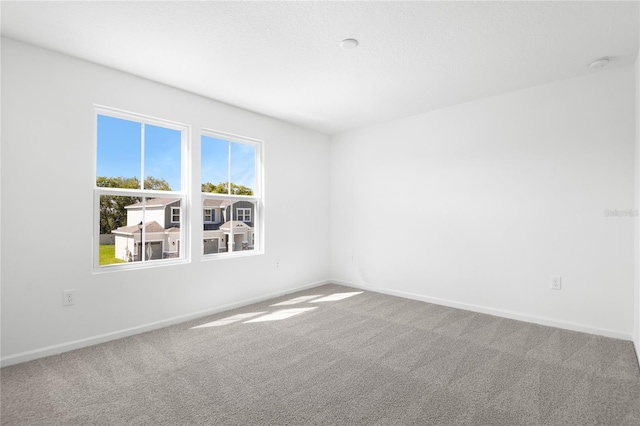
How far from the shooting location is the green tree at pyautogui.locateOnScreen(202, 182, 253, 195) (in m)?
3.80

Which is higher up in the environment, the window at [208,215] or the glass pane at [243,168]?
the glass pane at [243,168]

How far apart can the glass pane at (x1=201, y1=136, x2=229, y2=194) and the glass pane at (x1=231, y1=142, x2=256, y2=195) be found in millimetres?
107

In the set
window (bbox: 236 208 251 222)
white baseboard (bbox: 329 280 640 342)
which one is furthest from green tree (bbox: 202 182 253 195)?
white baseboard (bbox: 329 280 640 342)

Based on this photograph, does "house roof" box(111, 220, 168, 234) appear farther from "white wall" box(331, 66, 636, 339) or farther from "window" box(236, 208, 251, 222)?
"white wall" box(331, 66, 636, 339)

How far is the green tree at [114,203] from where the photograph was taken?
9.75 feet

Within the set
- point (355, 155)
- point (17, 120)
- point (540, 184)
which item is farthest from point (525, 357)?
point (17, 120)

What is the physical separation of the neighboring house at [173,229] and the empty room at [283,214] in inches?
0.9

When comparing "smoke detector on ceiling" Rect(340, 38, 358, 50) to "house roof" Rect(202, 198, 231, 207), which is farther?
"house roof" Rect(202, 198, 231, 207)

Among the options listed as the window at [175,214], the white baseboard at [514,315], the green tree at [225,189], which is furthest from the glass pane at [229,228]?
the white baseboard at [514,315]

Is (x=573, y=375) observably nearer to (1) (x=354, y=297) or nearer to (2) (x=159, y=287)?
(1) (x=354, y=297)

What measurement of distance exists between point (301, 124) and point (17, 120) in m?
3.20

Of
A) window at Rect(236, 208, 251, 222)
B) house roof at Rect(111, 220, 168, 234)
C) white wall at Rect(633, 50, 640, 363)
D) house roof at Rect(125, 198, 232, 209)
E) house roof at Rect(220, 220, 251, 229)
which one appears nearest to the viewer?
white wall at Rect(633, 50, 640, 363)

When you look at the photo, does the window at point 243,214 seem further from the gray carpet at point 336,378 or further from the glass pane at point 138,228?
the gray carpet at point 336,378

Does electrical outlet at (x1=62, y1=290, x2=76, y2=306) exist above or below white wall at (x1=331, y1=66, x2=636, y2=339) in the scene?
below
